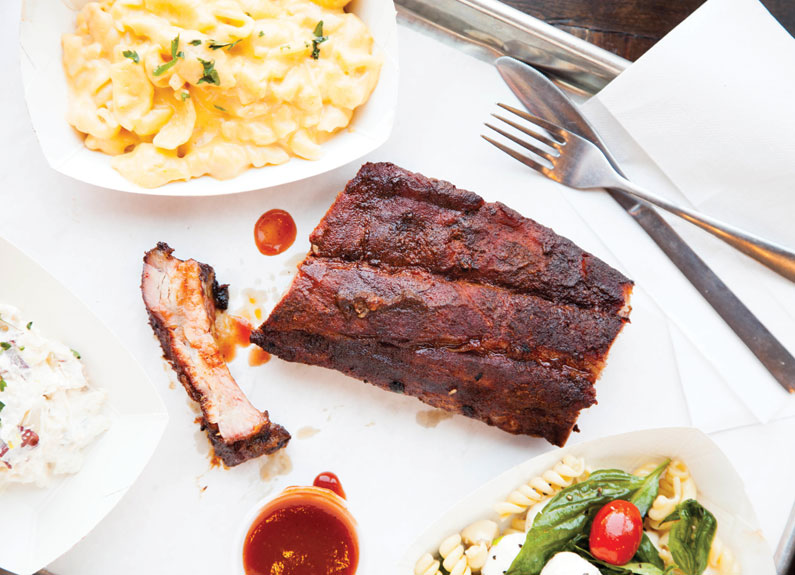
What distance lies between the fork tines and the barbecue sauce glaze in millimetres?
2293

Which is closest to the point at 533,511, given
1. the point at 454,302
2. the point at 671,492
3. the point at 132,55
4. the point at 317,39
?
the point at 671,492

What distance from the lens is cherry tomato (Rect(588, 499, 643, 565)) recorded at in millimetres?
3213

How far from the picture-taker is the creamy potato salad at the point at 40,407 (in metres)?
3.25

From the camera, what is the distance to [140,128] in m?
3.57

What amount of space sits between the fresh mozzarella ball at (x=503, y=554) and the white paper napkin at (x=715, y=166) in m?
1.36

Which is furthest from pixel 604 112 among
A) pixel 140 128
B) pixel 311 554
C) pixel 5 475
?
pixel 5 475

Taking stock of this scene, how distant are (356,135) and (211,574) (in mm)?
2713

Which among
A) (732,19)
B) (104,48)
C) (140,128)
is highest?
(732,19)

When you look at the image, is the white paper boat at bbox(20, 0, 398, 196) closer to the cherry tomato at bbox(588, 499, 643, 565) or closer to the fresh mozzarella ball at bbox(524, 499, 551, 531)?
the fresh mozzarella ball at bbox(524, 499, 551, 531)

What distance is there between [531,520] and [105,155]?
3.12 metres

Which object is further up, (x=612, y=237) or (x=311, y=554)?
(x=612, y=237)

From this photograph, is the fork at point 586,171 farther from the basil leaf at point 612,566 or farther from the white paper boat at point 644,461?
the basil leaf at point 612,566

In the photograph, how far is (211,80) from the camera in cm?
345

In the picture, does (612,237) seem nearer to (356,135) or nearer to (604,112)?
(604,112)
